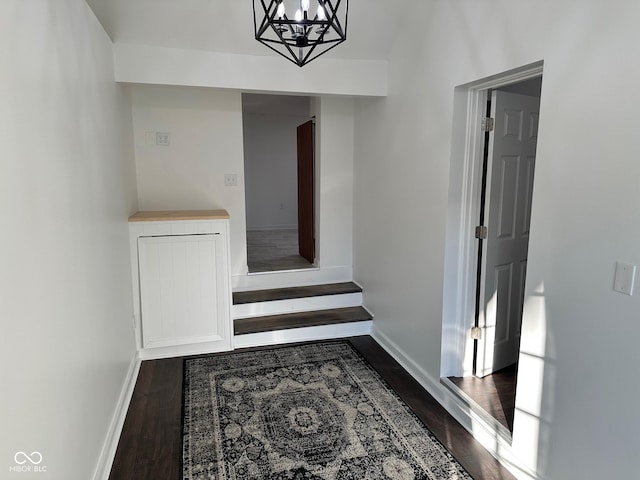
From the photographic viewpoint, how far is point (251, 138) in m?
7.66

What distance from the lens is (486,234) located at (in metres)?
2.74

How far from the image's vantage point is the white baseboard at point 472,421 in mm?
2137

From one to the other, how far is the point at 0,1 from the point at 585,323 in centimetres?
231

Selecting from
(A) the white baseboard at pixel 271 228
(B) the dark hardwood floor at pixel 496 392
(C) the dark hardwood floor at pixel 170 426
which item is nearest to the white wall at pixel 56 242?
(C) the dark hardwood floor at pixel 170 426

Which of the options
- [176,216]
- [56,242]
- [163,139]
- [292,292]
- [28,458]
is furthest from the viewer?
[292,292]

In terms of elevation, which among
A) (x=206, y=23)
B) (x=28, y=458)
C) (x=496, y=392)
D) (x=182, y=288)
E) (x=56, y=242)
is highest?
(x=206, y=23)

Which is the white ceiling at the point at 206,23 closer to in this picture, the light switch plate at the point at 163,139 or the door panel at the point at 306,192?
the light switch plate at the point at 163,139

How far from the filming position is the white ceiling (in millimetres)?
2682

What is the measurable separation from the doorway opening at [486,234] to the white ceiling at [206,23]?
3.21 feet

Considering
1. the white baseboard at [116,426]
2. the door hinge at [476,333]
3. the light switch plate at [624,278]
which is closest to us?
the light switch plate at [624,278]

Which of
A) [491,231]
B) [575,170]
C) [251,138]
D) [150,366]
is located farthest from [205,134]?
[251,138]

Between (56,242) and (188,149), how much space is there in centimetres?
251

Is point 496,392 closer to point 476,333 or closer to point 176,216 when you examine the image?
point 476,333

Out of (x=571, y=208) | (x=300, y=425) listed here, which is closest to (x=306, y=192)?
(x=300, y=425)
